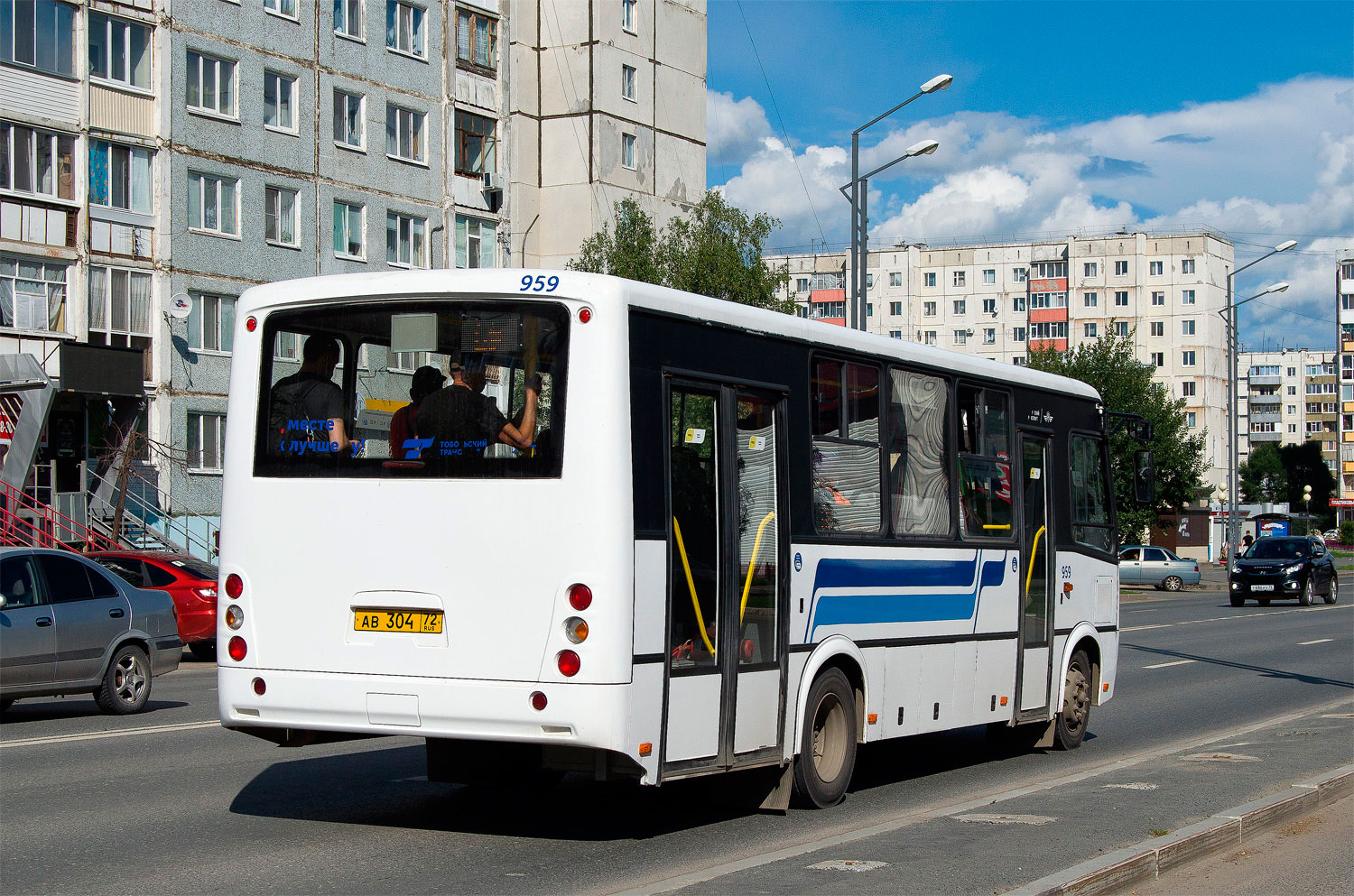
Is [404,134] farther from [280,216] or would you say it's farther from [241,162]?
[241,162]

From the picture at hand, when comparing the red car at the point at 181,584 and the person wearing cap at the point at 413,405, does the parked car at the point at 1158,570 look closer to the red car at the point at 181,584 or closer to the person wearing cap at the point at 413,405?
the red car at the point at 181,584

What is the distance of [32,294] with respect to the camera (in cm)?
3722

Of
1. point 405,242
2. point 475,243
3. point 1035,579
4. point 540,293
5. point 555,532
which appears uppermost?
point 475,243

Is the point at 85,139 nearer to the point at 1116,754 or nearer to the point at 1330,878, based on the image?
the point at 1116,754

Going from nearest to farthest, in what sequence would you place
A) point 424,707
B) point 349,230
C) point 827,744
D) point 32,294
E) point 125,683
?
1. point 424,707
2. point 827,744
3. point 125,683
4. point 32,294
5. point 349,230

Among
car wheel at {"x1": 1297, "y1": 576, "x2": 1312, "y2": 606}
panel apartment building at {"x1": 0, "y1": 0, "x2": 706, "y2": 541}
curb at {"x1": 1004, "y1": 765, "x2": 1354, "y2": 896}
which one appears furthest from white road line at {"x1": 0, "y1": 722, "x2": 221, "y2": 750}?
car wheel at {"x1": 1297, "y1": 576, "x2": 1312, "y2": 606}

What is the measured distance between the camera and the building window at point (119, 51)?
129 feet

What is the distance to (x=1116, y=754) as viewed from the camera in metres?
13.0

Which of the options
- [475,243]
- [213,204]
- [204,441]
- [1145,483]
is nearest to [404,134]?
[475,243]

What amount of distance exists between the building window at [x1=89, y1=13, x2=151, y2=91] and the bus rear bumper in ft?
114

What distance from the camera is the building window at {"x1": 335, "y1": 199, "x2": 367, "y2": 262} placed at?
4678cm

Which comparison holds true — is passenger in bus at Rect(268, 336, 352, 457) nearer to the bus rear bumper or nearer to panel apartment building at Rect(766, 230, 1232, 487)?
the bus rear bumper

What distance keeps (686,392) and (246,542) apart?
252 cm

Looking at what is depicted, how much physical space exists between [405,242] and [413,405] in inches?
1672
